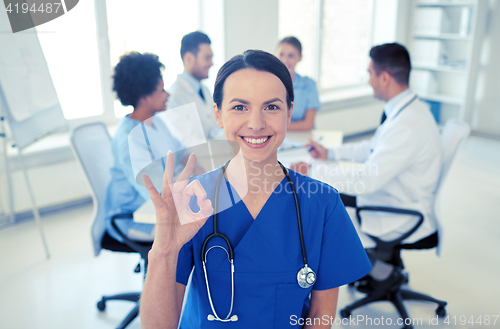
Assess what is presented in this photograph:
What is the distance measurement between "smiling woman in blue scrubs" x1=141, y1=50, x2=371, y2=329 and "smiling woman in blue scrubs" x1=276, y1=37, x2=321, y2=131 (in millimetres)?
1995

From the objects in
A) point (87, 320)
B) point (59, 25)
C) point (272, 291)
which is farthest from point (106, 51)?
point (272, 291)

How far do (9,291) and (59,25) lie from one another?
2.13m

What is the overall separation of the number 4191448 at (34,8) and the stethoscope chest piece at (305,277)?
2.47 meters

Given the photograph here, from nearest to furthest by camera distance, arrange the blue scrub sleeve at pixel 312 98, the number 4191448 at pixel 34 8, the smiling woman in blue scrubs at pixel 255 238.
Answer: the smiling woman in blue scrubs at pixel 255 238 → the number 4191448 at pixel 34 8 → the blue scrub sleeve at pixel 312 98

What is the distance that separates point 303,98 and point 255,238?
7.64 feet

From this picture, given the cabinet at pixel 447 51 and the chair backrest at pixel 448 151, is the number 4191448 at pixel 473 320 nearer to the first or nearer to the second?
the chair backrest at pixel 448 151

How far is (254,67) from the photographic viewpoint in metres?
1.03

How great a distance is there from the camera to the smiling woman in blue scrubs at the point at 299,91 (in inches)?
122

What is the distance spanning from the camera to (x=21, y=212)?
3.22 m

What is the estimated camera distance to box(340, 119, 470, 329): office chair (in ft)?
6.38

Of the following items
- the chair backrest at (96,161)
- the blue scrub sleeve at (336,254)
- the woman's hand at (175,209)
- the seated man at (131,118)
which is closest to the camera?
the woman's hand at (175,209)

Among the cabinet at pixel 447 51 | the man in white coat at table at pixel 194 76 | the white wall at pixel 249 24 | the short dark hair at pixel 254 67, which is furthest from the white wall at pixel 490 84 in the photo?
the short dark hair at pixel 254 67

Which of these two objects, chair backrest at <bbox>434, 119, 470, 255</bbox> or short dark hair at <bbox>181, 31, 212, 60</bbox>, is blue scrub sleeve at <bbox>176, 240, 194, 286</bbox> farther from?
short dark hair at <bbox>181, 31, 212, 60</bbox>

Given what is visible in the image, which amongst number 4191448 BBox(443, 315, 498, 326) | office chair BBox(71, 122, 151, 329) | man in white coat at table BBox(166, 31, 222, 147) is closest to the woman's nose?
office chair BBox(71, 122, 151, 329)
